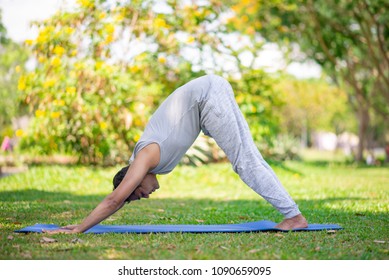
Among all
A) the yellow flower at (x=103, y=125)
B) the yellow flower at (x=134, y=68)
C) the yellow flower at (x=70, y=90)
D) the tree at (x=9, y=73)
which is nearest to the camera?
the yellow flower at (x=70, y=90)

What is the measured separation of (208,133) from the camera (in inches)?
226

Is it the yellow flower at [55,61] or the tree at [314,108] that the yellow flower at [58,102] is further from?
the tree at [314,108]

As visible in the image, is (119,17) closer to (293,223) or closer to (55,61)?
(55,61)

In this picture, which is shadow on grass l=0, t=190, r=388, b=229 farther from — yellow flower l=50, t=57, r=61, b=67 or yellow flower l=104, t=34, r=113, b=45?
yellow flower l=104, t=34, r=113, b=45

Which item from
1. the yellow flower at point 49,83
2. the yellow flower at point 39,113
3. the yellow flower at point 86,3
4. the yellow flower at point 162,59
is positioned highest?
the yellow flower at point 86,3

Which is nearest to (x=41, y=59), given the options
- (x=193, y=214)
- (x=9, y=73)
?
(x=193, y=214)

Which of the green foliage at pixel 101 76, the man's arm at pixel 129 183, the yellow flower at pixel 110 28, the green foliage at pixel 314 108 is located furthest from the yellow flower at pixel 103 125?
the green foliage at pixel 314 108

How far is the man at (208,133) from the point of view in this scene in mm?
5352

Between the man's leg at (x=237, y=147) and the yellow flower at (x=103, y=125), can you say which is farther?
the yellow flower at (x=103, y=125)

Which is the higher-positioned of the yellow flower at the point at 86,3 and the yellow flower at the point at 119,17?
the yellow flower at the point at 86,3

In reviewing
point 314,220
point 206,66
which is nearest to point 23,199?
point 314,220

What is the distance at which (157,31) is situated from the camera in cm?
1351

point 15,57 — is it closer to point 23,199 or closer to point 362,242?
point 23,199

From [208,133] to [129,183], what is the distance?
40.1 inches
